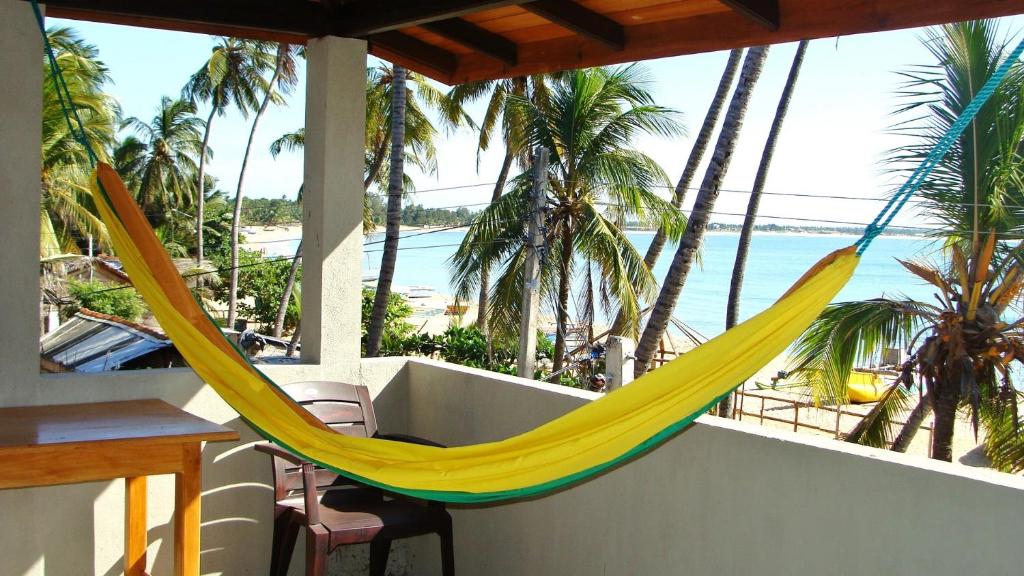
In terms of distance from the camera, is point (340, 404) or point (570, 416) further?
point (340, 404)

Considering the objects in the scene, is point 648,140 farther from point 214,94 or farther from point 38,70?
point 214,94

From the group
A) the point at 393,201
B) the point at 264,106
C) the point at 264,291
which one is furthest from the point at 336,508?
the point at 264,291

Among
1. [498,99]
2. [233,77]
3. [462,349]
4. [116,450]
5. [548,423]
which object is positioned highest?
[233,77]

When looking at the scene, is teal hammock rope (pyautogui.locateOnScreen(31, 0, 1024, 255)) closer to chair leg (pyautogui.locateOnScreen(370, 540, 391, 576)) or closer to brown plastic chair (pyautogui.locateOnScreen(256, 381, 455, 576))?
brown plastic chair (pyautogui.locateOnScreen(256, 381, 455, 576))

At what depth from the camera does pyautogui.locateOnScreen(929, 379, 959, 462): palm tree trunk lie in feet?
17.8

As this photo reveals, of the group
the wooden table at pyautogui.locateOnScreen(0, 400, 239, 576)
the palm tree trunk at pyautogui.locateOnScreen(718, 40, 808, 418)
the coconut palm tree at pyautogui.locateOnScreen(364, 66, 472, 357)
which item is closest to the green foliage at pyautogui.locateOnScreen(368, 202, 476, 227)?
the coconut palm tree at pyautogui.locateOnScreen(364, 66, 472, 357)

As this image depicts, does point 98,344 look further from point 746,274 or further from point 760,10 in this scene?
point 746,274

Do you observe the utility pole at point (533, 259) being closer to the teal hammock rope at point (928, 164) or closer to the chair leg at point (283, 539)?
the chair leg at point (283, 539)

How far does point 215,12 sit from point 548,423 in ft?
6.32

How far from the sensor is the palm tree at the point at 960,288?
5.38m

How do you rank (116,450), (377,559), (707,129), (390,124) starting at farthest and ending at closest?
(390,124), (707,129), (377,559), (116,450)

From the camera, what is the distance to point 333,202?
3211 mm

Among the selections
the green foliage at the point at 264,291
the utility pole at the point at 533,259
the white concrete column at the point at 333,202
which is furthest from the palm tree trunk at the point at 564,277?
the green foliage at the point at 264,291

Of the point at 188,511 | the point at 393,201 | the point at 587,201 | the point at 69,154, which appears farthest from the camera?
the point at 69,154
